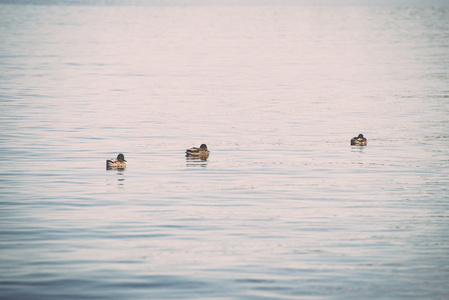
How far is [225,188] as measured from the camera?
25391 mm

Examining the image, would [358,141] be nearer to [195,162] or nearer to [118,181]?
[195,162]

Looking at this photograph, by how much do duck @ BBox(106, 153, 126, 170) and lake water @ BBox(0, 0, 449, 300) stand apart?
1.44ft

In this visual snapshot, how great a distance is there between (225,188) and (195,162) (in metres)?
4.57

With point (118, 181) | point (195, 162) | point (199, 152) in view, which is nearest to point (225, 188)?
point (118, 181)

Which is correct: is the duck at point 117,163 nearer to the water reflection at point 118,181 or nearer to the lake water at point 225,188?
the lake water at point 225,188

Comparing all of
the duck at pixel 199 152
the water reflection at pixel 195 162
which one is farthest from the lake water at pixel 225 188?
the duck at pixel 199 152

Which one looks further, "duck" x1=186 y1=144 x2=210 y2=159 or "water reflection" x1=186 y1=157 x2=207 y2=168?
"duck" x1=186 y1=144 x2=210 y2=159

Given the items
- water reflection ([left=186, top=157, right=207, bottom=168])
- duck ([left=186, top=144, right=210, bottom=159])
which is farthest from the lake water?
duck ([left=186, top=144, right=210, bottom=159])

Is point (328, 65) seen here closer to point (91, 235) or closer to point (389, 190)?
point (389, 190)

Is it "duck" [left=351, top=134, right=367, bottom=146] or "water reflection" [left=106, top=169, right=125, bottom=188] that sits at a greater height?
"duck" [left=351, top=134, right=367, bottom=146]

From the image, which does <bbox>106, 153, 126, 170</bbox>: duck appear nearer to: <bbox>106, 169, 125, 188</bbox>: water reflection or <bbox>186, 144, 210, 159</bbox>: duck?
<bbox>106, 169, 125, 188</bbox>: water reflection

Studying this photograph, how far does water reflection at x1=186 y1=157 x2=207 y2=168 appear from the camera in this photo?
1154 inches

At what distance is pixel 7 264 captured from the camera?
17.1m

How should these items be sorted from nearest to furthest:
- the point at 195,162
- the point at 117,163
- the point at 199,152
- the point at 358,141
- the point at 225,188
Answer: the point at 225,188 → the point at 117,163 → the point at 195,162 → the point at 199,152 → the point at 358,141
